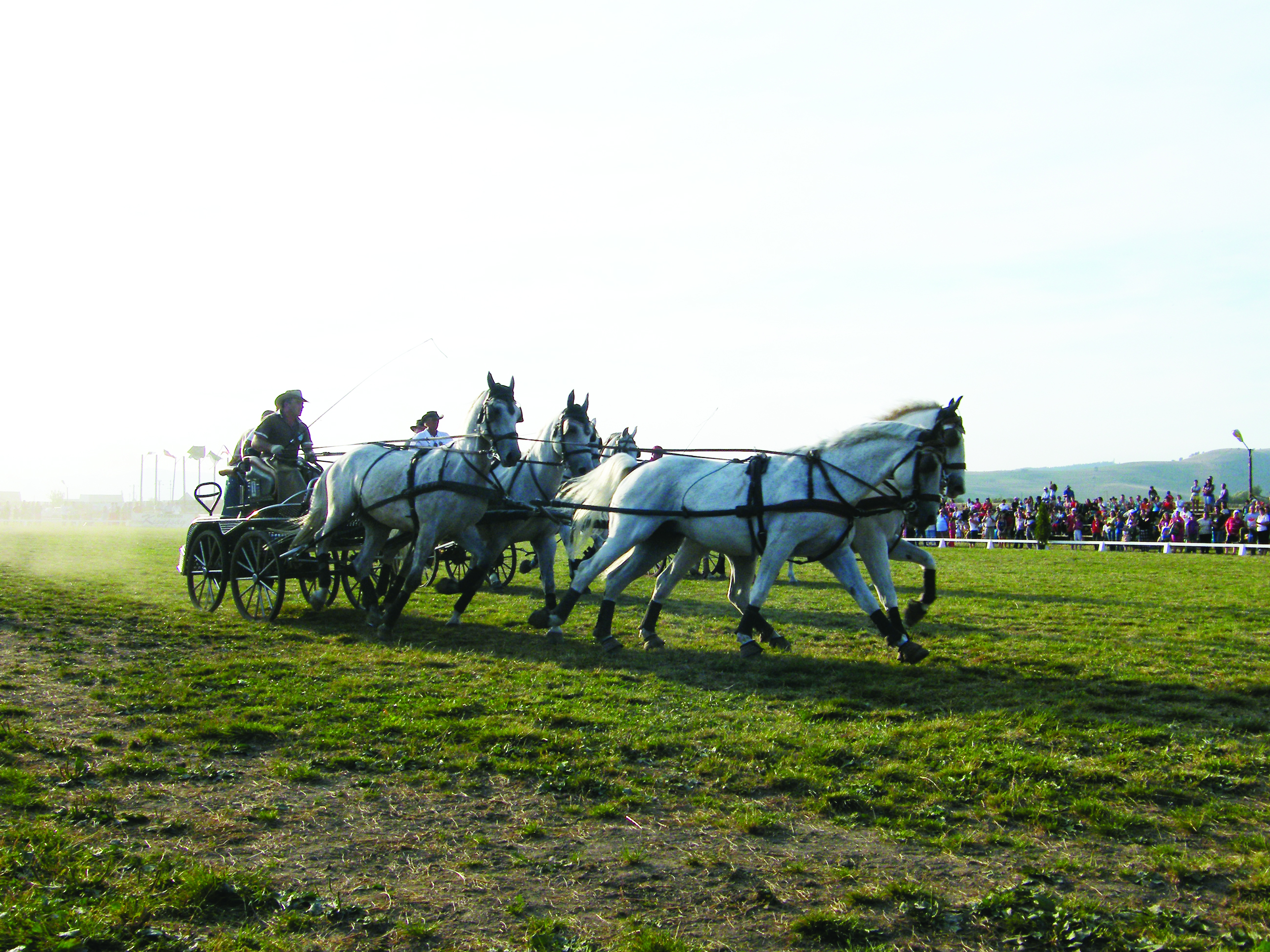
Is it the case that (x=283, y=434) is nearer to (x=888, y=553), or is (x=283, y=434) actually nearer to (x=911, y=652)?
(x=888, y=553)

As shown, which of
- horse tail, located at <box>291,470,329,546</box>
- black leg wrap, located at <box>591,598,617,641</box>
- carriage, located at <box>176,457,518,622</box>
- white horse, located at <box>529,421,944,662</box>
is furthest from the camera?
carriage, located at <box>176,457,518,622</box>

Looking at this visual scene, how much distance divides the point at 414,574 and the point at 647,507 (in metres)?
2.73

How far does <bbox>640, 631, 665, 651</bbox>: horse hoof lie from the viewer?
9742 millimetres

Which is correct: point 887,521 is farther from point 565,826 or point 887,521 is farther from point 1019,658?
point 565,826

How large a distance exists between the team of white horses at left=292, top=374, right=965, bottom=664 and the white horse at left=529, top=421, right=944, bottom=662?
0.6 inches

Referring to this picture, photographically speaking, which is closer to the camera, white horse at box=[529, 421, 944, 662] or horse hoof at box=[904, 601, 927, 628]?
white horse at box=[529, 421, 944, 662]

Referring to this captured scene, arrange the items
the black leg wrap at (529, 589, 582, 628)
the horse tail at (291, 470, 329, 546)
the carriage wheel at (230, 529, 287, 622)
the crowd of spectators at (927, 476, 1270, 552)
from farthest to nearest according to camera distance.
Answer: the crowd of spectators at (927, 476, 1270, 552) < the carriage wheel at (230, 529, 287, 622) < the horse tail at (291, 470, 329, 546) < the black leg wrap at (529, 589, 582, 628)

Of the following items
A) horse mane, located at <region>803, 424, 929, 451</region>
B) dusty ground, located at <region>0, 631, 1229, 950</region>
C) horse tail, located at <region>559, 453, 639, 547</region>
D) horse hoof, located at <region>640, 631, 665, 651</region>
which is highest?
horse mane, located at <region>803, 424, 929, 451</region>

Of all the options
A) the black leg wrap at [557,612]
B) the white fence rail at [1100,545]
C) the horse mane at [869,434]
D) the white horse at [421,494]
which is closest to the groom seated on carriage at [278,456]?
the white horse at [421,494]

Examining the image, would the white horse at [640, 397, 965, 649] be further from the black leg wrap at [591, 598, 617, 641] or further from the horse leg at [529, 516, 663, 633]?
the horse leg at [529, 516, 663, 633]

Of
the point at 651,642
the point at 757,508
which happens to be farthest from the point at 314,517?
the point at 757,508

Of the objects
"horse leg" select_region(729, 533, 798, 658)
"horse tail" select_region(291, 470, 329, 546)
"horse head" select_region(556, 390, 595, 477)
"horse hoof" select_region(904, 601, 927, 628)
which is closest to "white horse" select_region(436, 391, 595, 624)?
"horse head" select_region(556, 390, 595, 477)

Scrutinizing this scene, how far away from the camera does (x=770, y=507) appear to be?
9008 millimetres

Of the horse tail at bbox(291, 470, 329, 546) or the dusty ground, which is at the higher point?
the horse tail at bbox(291, 470, 329, 546)
